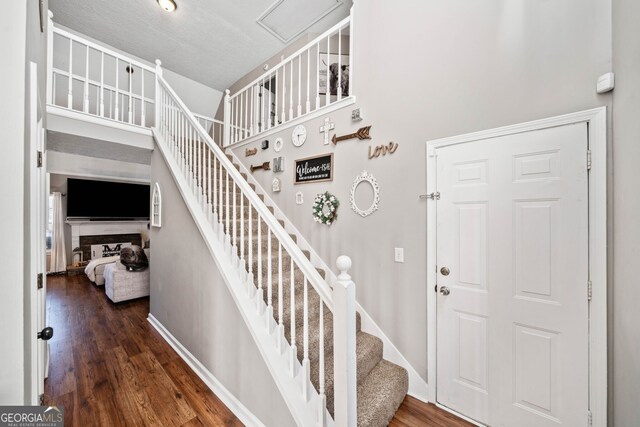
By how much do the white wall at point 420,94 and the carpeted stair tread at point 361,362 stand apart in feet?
0.61

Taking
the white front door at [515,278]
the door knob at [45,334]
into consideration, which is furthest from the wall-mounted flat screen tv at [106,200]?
the white front door at [515,278]

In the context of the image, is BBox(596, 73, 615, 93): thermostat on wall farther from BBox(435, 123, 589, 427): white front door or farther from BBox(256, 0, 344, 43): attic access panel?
BBox(256, 0, 344, 43): attic access panel

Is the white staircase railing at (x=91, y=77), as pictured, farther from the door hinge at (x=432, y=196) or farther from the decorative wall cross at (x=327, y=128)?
the door hinge at (x=432, y=196)

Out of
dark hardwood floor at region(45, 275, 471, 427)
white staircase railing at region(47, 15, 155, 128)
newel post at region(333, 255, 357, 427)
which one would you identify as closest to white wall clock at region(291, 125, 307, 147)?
newel post at region(333, 255, 357, 427)

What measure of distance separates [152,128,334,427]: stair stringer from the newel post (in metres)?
0.18

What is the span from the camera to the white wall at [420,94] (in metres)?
1.49

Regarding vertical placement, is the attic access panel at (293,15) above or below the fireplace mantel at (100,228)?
above

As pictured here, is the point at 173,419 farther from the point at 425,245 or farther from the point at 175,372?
the point at 425,245

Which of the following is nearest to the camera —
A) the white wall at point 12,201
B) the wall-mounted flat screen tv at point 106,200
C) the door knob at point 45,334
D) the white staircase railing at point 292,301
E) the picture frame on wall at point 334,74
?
the white wall at point 12,201

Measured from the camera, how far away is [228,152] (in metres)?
4.14

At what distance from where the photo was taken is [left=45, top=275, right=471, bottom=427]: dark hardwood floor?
5.68 ft

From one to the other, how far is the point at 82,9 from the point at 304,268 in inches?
197

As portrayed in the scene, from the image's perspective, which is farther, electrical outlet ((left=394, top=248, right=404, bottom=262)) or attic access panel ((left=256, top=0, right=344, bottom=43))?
attic access panel ((left=256, top=0, right=344, bottom=43))

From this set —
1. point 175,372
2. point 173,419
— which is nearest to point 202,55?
point 175,372
